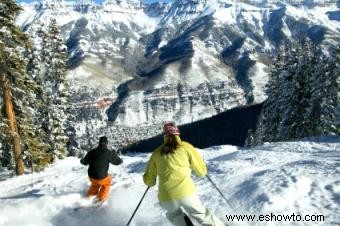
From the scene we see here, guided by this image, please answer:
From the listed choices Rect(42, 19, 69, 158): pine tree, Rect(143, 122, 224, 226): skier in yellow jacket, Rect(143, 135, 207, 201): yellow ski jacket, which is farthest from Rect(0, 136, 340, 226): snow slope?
Rect(42, 19, 69, 158): pine tree

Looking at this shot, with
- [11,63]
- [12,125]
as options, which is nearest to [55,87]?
[12,125]

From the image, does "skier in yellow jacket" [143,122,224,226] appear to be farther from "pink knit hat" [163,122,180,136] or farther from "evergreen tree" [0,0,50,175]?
"evergreen tree" [0,0,50,175]

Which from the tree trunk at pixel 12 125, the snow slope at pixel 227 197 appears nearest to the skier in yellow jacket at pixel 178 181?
the snow slope at pixel 227 197

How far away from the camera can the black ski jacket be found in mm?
14742

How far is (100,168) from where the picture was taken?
580 inches

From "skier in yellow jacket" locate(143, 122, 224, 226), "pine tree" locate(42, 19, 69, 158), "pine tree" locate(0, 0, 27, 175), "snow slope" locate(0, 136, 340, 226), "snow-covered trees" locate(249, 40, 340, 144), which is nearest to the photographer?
"skier in yellow jacket" locate(143, 122, 224, 226)

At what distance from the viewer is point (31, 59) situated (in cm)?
4319

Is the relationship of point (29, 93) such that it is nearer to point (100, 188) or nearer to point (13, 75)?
point (13, 75)

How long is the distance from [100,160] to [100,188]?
811 mm

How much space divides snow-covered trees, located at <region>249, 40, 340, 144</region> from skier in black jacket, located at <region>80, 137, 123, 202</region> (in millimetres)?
35373

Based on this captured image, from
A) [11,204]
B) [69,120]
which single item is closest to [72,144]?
[69,120]

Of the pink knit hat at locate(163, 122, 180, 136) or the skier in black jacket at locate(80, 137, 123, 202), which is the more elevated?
the pink knit hat at locate(163, 122, 180, 136)

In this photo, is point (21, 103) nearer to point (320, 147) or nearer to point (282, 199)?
point (320, 147)

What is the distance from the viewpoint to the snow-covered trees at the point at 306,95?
163 ft
